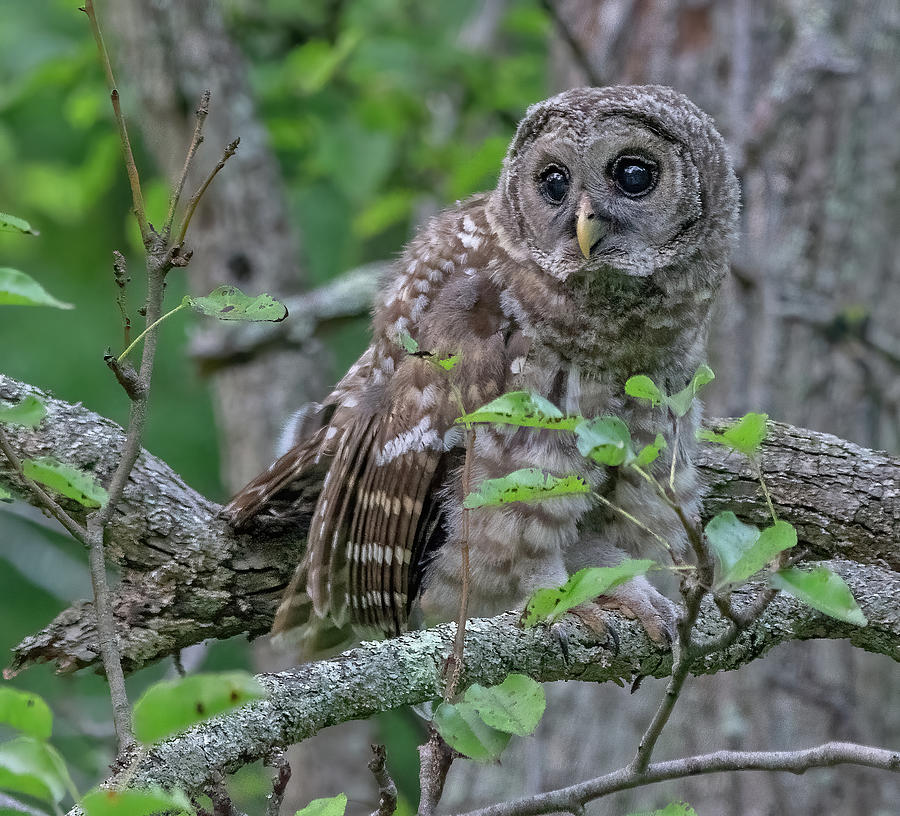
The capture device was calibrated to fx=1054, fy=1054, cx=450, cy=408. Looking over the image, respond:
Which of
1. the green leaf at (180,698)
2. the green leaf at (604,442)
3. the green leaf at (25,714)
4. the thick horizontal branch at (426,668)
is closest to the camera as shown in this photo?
the green leaf at (180,698)

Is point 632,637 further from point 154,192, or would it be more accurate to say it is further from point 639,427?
point 154,192

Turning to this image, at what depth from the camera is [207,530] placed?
286 cm

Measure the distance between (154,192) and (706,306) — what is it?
293cm

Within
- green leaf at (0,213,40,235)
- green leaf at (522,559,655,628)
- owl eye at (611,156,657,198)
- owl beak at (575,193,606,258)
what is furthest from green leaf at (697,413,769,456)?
owl eye at (611,156,657,198)

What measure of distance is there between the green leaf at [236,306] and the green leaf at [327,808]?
0.73m

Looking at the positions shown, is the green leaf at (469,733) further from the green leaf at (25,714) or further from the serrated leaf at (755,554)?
the green leaf at (25,714)

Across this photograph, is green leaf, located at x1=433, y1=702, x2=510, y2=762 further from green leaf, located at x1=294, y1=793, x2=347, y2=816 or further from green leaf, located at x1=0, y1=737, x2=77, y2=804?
green leaf, located at x1=0, y1=737, x2=77, y2=804

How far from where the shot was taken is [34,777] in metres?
1.18

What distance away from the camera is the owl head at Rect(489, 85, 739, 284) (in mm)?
2967

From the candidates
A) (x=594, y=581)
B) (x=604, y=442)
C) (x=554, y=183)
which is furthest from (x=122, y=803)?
(x=554, y=183)

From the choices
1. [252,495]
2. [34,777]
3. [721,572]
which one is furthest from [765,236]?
[34,777]

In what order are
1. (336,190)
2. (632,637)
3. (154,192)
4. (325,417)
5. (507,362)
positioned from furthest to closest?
(336,190) < (154,192) < (325,417) < (507,362) < (632,637)

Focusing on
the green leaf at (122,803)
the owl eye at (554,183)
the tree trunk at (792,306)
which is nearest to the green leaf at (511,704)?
the green leaf at (122,803)

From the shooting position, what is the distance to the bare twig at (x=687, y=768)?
64.8 inches
